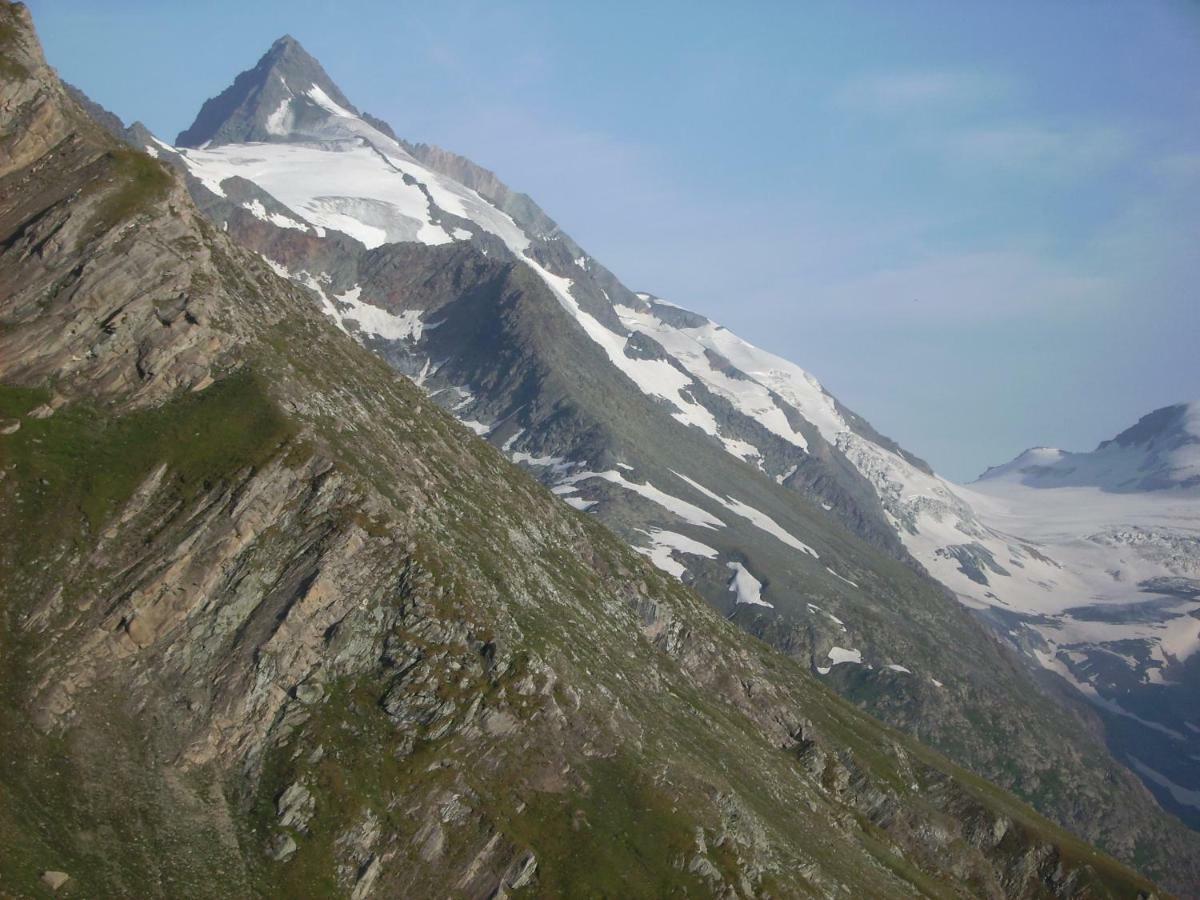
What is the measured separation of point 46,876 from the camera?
6438 cm

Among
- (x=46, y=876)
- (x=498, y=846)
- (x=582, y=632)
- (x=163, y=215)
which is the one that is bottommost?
(x=46, y=876)

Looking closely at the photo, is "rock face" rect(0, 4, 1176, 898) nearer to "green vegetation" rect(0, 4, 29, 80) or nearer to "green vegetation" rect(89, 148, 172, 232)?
"green vegetation" rect(89, 148, 172, 232)

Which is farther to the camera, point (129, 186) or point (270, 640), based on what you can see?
point (129, 186)

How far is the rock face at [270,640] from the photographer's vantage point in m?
75.7

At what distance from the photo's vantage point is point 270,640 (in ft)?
282

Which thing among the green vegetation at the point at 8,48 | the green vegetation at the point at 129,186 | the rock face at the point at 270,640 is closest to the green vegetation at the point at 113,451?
the rock face at the point at 270,640

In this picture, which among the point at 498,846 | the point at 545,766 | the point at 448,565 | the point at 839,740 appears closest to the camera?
the point at 498,846

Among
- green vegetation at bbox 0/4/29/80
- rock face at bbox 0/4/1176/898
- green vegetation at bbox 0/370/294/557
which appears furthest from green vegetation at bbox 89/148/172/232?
green vegetation at bbox 0/370/294/557

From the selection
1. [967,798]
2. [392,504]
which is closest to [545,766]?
[392,504]

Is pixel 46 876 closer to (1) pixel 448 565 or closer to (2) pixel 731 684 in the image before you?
(1) pixel 448 565

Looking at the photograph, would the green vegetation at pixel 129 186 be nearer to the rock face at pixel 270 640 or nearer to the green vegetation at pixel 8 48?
the rock face at pixel 270 640

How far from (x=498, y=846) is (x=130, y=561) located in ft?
114

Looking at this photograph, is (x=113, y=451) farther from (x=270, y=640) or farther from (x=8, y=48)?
(x=8, y=48)

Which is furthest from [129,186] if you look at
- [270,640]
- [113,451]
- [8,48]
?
[270,640]
